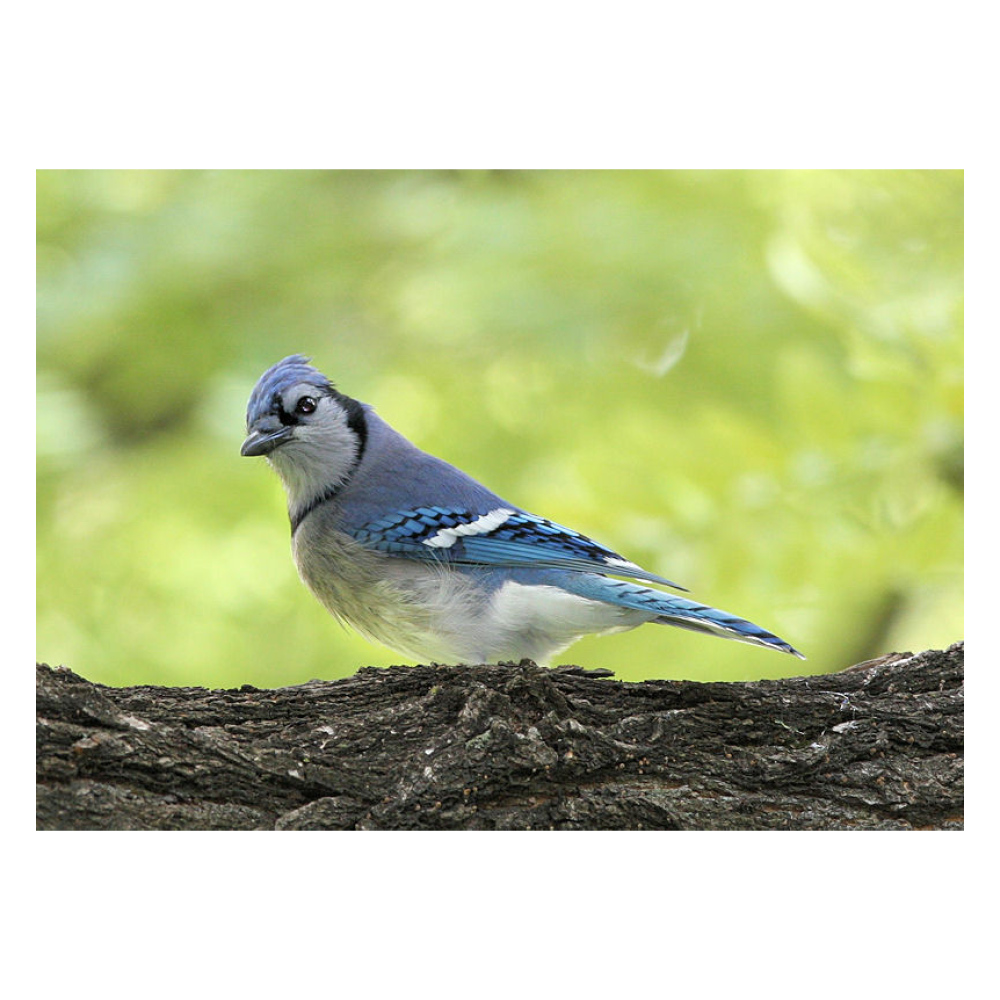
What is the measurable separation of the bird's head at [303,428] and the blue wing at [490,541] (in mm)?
275

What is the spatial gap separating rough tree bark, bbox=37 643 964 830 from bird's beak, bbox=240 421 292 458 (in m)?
0.73

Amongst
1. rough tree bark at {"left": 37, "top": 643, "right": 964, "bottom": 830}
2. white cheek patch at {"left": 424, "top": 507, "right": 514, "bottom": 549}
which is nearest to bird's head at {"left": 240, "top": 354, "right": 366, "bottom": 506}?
white cheek patch at {"left": 424, "top": 507, "right": 514, "bottom": 549}

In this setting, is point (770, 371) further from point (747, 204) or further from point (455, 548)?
point (455, 548)

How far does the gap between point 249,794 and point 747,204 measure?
2208mm

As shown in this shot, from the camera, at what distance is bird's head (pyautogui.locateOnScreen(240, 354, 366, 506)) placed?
11.5 ft

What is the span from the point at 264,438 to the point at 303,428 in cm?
14

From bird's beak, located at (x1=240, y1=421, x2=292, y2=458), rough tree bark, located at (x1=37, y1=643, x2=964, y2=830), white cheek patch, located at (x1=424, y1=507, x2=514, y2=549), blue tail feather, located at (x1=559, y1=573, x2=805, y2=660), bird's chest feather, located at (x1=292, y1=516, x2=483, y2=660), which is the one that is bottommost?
rough tree bark, located at (x1=37, y1=643, x2=964, y2=830)

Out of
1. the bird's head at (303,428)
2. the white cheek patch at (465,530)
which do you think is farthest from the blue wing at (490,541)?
the bird's head at (303,428)

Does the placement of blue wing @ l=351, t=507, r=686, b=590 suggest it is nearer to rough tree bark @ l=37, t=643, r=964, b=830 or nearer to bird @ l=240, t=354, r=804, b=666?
bird @ l=240, t=354, r=804, b=666

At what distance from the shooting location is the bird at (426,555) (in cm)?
326

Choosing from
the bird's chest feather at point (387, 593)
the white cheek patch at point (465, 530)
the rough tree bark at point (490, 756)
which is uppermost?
the white cheek patch at point (465, 530)

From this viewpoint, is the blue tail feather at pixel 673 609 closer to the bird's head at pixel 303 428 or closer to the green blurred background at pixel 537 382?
the green blurred background at pixel 537 382

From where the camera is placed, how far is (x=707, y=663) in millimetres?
3672

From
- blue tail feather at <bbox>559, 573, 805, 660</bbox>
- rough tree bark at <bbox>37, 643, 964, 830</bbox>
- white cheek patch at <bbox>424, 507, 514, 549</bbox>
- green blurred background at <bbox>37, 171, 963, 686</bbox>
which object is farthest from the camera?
green blurred background at <bbox>37, 171, 963, 686</bbox>
